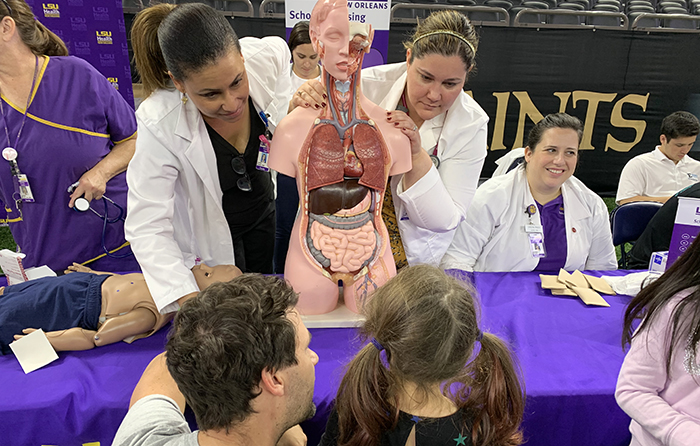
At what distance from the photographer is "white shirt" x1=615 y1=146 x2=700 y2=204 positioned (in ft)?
11.4

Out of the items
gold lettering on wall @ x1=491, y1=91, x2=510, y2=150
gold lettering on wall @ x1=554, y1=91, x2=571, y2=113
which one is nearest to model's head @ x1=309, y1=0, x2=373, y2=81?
gold lettering on wall @ x1=491, y1=91, x2=510, y2=150

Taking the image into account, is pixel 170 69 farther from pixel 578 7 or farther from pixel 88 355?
pixel 578 7

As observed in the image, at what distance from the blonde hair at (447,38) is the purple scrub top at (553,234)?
3.23 ft

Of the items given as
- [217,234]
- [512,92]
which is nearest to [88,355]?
[217,234]

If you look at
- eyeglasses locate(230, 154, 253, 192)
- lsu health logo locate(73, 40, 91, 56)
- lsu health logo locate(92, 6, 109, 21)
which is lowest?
eyeglasses locate(230, 154, 253, 192)

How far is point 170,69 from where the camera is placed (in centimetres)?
128

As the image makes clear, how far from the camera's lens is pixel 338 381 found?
132 cm

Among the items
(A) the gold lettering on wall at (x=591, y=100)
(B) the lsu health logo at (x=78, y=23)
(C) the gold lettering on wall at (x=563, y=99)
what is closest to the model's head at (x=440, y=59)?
(B) the lsu health logo at (x=78, y=23)

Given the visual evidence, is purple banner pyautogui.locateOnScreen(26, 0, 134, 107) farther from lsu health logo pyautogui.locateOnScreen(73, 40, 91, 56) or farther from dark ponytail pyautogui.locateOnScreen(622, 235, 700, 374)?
dark ponytail pyautogui.locateOnScreen(622, 235, 700, 374)

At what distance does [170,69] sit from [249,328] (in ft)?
2.63

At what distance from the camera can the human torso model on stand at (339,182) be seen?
140cm

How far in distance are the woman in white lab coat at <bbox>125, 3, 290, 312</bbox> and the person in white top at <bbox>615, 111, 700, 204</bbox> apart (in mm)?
2880

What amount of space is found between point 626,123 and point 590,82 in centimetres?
64

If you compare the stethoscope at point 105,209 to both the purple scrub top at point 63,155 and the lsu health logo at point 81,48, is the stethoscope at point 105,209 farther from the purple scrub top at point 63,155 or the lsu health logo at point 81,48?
the lsu health logo at point 81,48
